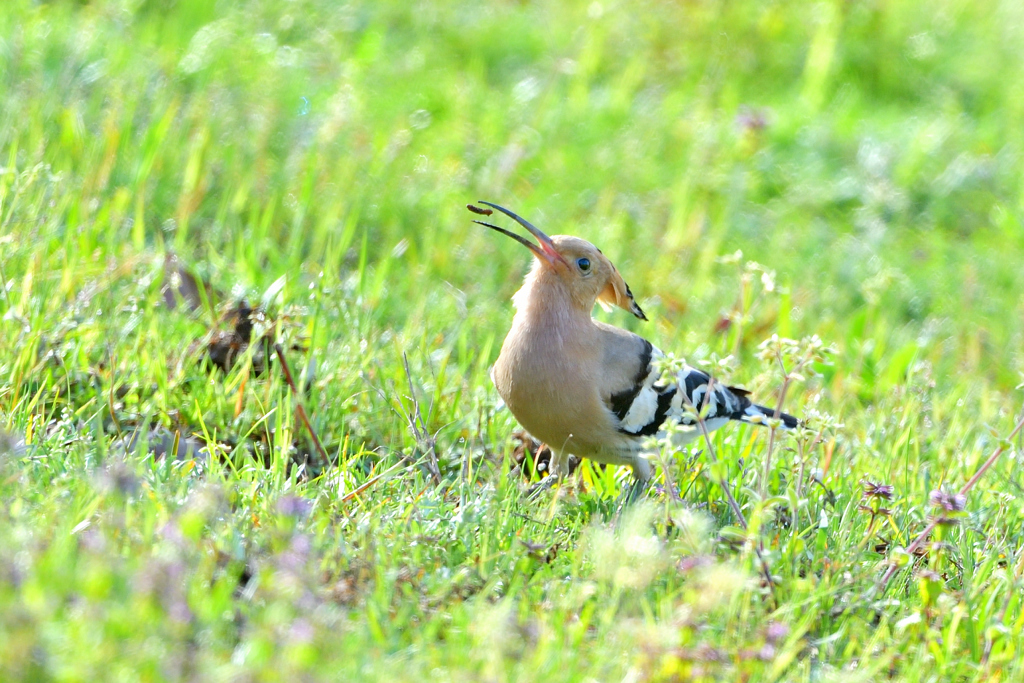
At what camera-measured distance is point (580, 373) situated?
131 inches

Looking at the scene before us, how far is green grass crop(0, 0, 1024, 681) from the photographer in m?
2.12

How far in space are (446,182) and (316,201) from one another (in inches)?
27.8

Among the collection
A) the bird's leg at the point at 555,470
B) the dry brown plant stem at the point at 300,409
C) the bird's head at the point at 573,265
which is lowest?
the bird's leg at the point at 555,470

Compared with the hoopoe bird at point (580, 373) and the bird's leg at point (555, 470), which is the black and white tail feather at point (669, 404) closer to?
the hoopoe bird at point (580, 373)

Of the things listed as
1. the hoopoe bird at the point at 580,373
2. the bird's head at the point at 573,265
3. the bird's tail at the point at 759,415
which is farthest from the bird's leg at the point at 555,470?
the bird's tail at the point at 759,415

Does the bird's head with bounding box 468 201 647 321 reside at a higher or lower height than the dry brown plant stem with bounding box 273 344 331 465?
higher

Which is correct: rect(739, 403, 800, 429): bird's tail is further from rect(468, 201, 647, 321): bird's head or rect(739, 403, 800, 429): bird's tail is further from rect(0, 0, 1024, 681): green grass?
rect(468, 201, 647, 321): bird's head

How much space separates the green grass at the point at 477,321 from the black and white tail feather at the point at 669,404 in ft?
0.41

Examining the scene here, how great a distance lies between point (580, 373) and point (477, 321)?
1060 millimetres

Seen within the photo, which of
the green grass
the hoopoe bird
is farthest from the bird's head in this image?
the green grass

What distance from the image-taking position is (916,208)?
647 centimetres

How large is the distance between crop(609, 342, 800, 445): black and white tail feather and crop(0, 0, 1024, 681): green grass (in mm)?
126

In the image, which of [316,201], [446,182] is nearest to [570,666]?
[316,201]

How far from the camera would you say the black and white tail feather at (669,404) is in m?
3.41
